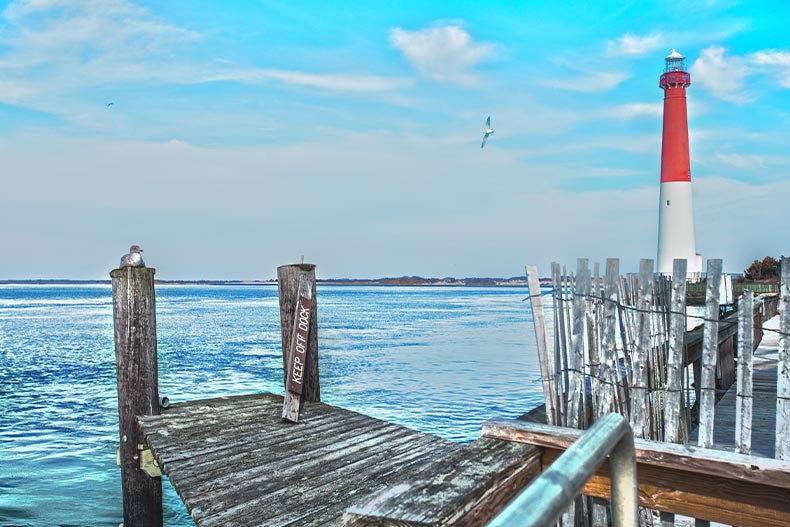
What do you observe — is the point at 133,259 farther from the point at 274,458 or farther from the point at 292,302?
the point at 274,458

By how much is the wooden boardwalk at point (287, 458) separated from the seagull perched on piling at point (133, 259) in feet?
5.69

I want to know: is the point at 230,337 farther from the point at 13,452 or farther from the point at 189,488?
the point at 189,488

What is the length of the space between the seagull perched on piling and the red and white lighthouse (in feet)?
126

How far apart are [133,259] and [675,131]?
40309 mm

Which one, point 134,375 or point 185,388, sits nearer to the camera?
point 134,375

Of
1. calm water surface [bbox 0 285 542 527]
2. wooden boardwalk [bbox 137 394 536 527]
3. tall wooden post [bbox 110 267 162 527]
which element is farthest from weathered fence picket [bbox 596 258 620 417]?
calm water surface [bbox 0 285 542 527]

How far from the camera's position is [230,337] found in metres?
35.8

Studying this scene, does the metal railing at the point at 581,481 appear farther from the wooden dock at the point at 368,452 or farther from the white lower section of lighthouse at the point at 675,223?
the white lower section of lighthouse at the point at 675,223

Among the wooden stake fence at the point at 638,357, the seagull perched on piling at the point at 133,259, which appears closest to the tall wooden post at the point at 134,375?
the seagull perched on piling at the point at 133,259

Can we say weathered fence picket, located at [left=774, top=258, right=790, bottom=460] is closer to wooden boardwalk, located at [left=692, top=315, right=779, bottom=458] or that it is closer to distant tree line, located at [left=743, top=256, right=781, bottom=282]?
wooden boardwalk, located at [left=692, top=315, right=779, bottom=458]

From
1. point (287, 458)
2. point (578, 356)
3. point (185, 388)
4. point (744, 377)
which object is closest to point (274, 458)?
point (287, 458)

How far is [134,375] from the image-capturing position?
22.5 ft

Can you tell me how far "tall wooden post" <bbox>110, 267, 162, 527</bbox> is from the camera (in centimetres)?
682

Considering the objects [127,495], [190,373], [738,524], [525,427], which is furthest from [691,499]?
[190,373]
